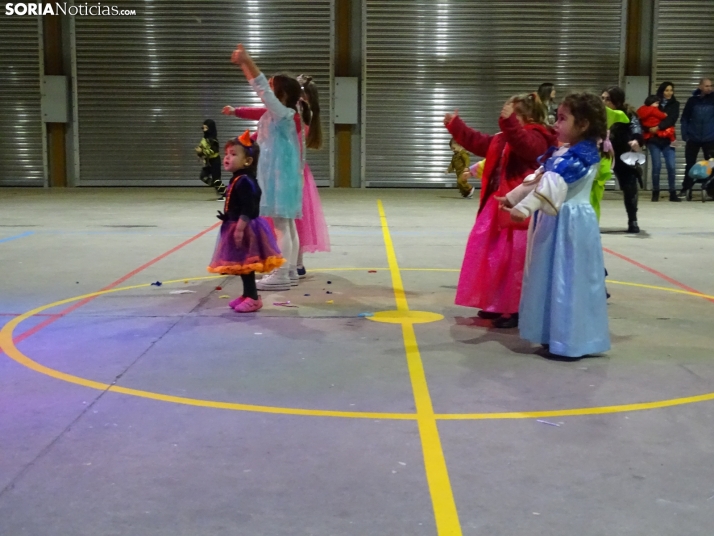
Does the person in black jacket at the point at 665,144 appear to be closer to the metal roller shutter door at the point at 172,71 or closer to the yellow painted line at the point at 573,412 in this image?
the metal roller shutter door at the point at 172,71

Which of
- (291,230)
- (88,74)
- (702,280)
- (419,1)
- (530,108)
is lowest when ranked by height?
(702,280)

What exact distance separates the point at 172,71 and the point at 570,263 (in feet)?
52.2

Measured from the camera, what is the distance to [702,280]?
7309 millimetres

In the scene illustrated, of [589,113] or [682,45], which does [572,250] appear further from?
[682,45]

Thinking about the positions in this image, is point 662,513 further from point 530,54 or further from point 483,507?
point 530,54

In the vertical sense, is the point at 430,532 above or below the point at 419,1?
below

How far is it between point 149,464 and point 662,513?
5.87 ft

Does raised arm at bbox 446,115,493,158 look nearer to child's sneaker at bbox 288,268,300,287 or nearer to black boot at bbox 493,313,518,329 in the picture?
black boot at bbox 493,313,518,329

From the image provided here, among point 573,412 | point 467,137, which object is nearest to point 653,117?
point 467,137

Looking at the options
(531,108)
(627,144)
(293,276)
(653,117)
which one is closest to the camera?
(531,108)

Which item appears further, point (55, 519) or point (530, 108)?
point (530, 108)

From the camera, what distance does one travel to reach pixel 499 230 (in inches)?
214

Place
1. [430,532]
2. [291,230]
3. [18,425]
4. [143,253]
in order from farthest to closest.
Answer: [143,253] < [291,230] < [18,425] < [430,532]

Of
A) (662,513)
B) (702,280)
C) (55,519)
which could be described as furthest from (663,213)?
(55,519)
